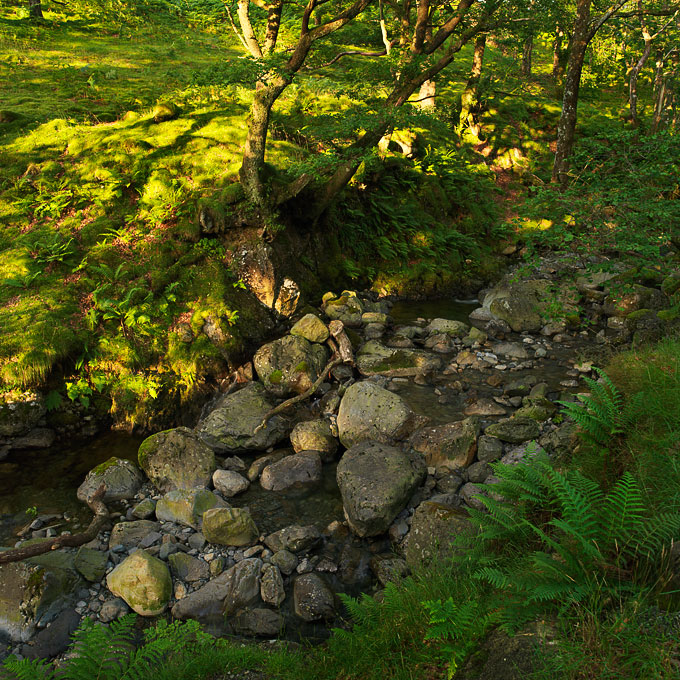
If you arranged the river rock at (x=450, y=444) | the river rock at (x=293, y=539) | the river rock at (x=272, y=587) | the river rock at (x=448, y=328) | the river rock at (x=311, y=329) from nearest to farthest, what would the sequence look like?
the river rock at (x=272, y=587), the river rock at (x=293, y=539), the river rock at (x=450, y=444), the river rock at (x=311, y=329), the river rock at (x=448, y=328)

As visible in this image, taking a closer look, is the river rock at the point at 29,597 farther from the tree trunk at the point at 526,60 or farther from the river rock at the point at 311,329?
the tree trunk at the point at 526,60

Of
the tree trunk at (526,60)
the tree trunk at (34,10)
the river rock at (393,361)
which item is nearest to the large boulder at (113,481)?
the river rock at (393,361)

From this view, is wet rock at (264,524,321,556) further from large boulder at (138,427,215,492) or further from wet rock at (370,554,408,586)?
large boulder at (138,427,215,492)

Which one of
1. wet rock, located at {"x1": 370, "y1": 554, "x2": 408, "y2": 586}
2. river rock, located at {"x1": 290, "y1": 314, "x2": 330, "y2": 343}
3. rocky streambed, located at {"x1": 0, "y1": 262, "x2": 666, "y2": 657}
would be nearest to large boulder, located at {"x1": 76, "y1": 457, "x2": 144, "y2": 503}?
rocky streambed, located at {"x1": 0, "y1": 262, "x2": 666, "y2": 657}

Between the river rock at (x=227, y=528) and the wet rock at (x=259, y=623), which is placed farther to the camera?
the river rock at (x=227, y=528)

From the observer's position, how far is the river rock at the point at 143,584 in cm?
Result: 510

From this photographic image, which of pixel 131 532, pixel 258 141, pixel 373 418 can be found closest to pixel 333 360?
pixel 373 418

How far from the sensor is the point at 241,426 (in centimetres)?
824

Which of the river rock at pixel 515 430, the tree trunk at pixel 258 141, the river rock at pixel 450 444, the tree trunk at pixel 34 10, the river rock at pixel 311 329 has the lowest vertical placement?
the river rock at pixel 450 444

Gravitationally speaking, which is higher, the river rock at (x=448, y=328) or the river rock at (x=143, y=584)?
the river rock at (x=448, y=328)

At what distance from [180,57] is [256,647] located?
86.3ft

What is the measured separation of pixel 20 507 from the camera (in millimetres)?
6809

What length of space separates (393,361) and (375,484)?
434 centimetres

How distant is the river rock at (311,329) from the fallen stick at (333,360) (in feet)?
0.61
